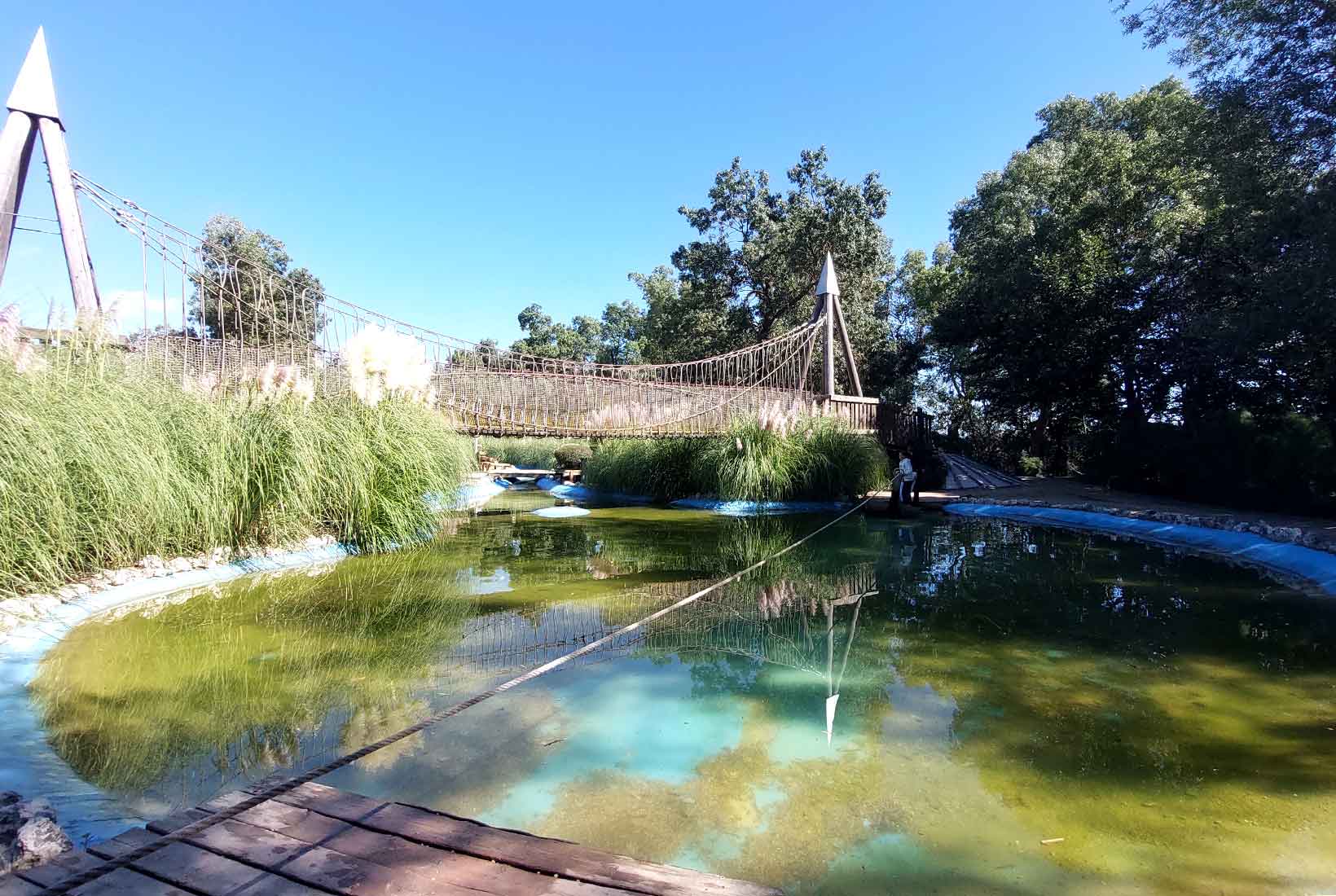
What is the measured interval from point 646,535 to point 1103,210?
33.5 feet

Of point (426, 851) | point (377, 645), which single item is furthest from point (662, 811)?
point (377, 645)

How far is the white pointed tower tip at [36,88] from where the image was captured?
213 inches

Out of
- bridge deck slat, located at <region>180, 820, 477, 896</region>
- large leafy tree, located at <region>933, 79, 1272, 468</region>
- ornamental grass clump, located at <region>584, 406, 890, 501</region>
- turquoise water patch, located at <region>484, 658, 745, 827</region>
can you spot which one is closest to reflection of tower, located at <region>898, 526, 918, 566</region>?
ornamental grass clump, located at <region>584, 406, 890, 501</region>

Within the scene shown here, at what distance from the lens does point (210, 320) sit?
1875cm

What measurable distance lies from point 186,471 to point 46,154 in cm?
334

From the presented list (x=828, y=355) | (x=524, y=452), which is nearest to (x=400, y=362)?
(x=828, y=355)

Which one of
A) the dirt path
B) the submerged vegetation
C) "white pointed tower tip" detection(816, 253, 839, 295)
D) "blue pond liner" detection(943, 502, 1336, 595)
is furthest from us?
"white pointed tower tip" detection(816, 253, 839, 295)

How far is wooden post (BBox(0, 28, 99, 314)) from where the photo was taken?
17.5 ft

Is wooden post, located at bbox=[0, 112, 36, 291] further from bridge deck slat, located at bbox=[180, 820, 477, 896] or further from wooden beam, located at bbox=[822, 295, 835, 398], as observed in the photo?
wooden beam, located at bbox=[822, 295, 835, 398]

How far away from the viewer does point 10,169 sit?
5.33 metres

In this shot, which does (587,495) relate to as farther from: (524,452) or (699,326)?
(524,452)

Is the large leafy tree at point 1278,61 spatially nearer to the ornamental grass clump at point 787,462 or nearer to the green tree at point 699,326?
the ornamental grass clump at point 787,462

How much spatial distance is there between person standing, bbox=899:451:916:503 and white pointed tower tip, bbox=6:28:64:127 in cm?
956

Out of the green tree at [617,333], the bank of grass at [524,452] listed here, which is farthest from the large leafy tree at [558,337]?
the bank of grass at [524,452]
